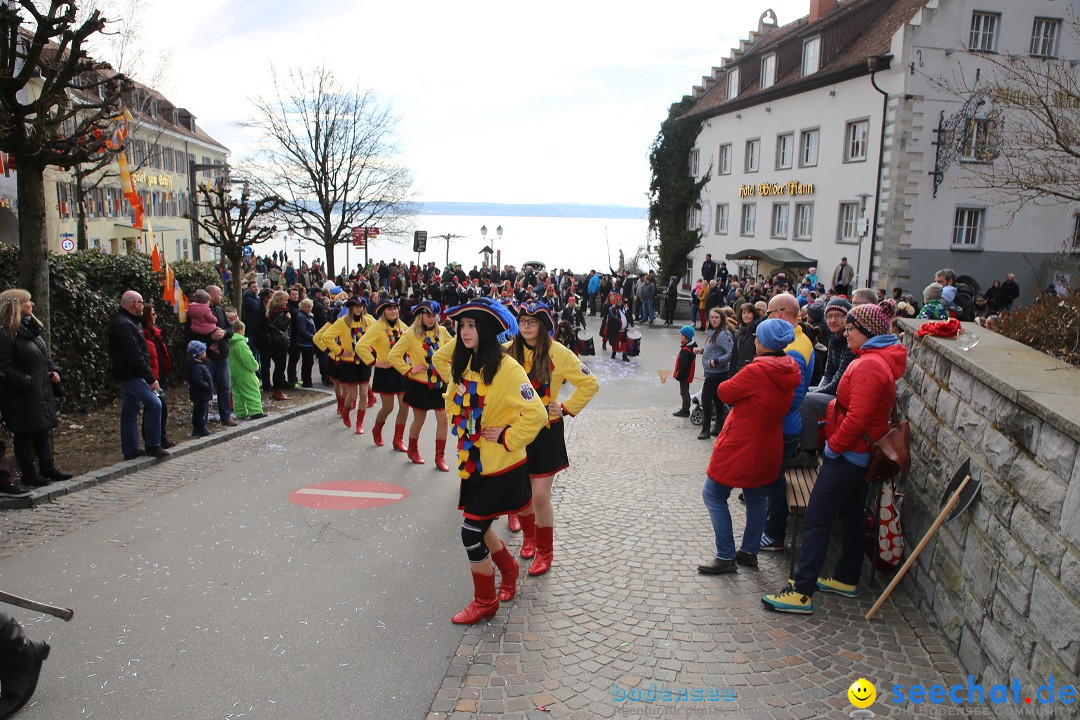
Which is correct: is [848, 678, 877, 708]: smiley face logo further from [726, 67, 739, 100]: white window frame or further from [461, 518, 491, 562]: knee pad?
[726, 67, 739, 100]: white window frame

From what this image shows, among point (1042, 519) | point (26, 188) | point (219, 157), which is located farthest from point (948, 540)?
point (219, 157)

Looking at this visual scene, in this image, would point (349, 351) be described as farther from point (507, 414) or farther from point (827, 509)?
point (827, 509)

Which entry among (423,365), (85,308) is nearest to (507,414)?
(423,365)

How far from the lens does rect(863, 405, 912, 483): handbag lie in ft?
15.1

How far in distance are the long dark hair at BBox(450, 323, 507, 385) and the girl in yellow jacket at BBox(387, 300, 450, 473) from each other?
3283mm

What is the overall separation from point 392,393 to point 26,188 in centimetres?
514

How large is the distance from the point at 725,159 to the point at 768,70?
14.9ft

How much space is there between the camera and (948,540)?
438cm

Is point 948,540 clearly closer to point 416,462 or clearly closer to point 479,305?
point 479,305

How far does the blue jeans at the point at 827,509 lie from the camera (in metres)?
4.80

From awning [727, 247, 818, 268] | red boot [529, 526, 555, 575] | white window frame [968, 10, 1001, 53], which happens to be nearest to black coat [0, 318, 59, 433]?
red boot [529, 526, 555, 575]

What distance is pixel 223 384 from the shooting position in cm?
1032

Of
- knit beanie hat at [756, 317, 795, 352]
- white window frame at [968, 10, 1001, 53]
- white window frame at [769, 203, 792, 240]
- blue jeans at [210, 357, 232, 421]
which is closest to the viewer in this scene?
knit beanie hat at [756, 317, 795, 352]

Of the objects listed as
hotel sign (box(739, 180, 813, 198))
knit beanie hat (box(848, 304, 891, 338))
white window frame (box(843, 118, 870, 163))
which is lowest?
knit beanie hat (box(848, 304, 891, 338))
